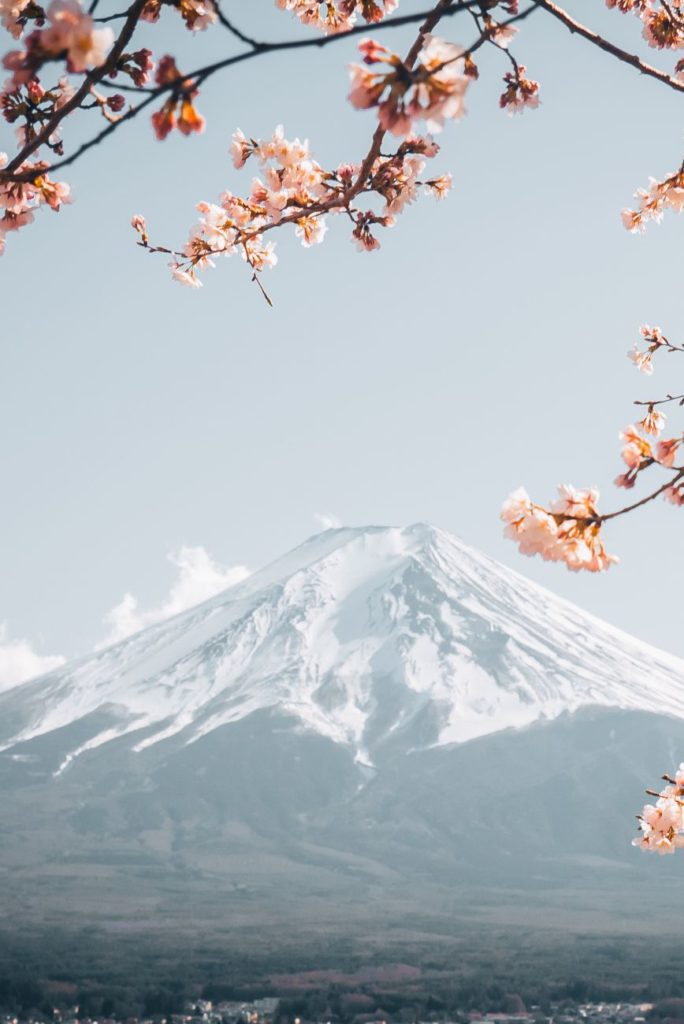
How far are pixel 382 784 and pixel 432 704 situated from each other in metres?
14.6

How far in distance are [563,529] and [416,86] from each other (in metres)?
0.93


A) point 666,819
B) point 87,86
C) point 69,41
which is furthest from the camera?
point 666,819

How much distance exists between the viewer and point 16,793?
104250 millimetres

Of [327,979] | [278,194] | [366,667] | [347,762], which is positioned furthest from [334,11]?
[366,667]

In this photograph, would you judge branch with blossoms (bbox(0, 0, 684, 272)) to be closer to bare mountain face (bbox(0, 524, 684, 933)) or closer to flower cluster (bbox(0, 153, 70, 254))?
flower cluster (bbox(0, 153, 70, 254))

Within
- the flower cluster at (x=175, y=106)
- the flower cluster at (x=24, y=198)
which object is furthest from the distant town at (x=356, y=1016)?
the flower cluster at (x=175, y=106)

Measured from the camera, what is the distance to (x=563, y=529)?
2.10 meters

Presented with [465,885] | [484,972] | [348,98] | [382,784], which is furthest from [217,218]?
[382,784]

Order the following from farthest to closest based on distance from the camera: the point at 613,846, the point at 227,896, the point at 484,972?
the point at 613,846 < the point at 227,896 < the point at 484,972

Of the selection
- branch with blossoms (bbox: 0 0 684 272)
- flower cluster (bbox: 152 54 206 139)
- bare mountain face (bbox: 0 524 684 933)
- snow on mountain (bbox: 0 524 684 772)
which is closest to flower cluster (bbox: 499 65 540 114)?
branch with blossoms (bbox: 0 0 684 272)

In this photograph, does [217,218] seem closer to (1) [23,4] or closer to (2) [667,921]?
(1) [23,4]

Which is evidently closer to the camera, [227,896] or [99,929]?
[99,929]

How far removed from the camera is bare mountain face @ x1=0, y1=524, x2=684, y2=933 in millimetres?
83875

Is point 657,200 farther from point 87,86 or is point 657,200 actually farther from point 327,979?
point 327,979
